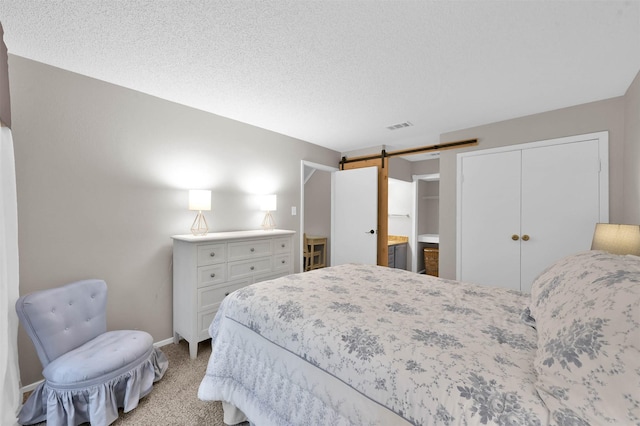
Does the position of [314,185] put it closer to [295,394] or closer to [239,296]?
[239,296]

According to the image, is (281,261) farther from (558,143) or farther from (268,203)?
(558,143)

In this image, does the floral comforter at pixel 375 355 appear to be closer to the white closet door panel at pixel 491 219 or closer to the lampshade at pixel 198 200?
the lampshade at pixel 198 200

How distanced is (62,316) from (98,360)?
427 millimetres

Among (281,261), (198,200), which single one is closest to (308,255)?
(281,261)

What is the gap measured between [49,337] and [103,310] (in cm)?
38

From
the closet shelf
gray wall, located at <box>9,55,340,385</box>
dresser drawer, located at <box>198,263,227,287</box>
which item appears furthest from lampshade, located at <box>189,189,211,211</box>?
the closet shelf

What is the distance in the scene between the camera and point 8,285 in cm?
154

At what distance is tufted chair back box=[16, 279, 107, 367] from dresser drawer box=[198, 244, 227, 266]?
2.36 feet

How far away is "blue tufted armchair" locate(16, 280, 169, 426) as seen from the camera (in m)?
1.50

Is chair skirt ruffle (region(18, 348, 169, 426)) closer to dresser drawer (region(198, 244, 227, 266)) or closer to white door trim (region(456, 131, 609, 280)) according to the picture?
dresser drawer (region(198, 244, 227, 266))

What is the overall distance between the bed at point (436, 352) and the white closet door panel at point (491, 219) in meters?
1.64

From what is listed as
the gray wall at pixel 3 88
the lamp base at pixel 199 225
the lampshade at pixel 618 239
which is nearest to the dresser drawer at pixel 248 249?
the lamp base at pixel 199 225

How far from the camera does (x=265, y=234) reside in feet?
9.44

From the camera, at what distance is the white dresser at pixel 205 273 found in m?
2.33
